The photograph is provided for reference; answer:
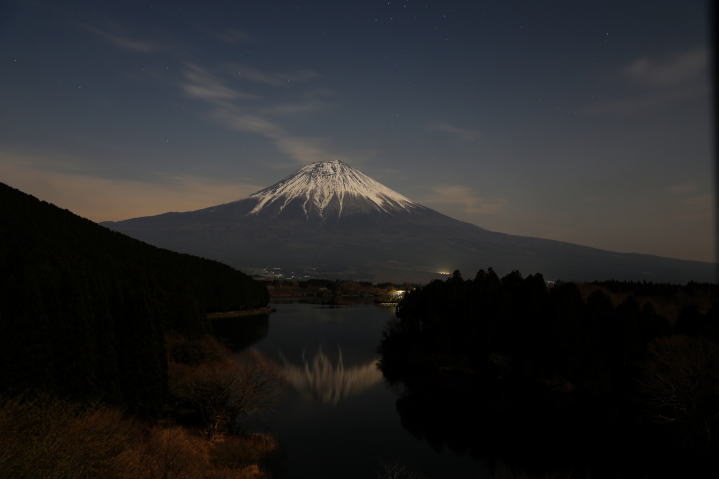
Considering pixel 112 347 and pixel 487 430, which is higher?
pixel 112 347

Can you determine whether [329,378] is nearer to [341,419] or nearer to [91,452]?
[341,419]

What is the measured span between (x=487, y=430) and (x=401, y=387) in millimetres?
15263

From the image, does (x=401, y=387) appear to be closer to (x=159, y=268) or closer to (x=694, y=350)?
(x=694, y=350)

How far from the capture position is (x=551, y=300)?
54.1m

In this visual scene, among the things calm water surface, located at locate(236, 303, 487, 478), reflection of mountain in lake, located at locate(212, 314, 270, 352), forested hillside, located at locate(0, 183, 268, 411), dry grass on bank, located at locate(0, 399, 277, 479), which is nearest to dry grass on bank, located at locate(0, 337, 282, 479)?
dry grass on bank, located at locate(0, 399, 277, 479)

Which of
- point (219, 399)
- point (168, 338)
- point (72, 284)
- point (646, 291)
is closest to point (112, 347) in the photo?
point (72, 284)

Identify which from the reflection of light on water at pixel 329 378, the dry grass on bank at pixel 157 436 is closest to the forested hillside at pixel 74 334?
the dry grass on bank at pixel 157 436

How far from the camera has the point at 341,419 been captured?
42094 mm

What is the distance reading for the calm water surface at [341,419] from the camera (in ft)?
104

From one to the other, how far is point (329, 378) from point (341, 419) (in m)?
15.3

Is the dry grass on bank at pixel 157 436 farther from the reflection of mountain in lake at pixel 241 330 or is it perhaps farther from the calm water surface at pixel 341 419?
the reflection of mountain in lake at pixel 241 330

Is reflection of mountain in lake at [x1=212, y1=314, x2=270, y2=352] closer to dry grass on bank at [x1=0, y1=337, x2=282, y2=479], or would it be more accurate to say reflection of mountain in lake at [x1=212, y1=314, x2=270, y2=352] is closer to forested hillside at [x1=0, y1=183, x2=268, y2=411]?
dry grass on bank at [x1=0, y1=337, x2=282, y2=479]

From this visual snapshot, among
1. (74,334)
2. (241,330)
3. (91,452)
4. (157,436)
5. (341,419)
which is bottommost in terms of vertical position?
(241,330)

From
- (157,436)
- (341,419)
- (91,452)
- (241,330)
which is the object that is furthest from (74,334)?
(241,330)
